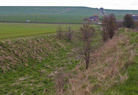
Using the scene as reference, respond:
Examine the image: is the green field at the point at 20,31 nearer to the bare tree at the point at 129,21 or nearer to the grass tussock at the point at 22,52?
the grass tussock at the point at 22,52

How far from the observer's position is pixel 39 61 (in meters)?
26.2

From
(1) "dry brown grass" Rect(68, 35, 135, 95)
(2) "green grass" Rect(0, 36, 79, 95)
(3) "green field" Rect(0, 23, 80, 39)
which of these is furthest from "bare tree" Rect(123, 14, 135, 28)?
(1) "dry brown grass" Rect(68, 35, 135, 95)

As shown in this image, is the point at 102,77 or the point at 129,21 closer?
the point at 102,77

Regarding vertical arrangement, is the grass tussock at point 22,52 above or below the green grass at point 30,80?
above

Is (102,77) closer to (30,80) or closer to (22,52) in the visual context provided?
(30,80)

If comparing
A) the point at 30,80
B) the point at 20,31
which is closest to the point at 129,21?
the point at 20,31

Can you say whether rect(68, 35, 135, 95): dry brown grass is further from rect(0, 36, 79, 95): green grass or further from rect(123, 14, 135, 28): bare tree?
rect(123, 14, 135, 28): bare tree

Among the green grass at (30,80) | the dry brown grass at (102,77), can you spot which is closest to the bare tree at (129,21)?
the green grass at (30,80)

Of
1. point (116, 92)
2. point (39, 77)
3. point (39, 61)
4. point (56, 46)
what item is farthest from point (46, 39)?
point (116, 92)

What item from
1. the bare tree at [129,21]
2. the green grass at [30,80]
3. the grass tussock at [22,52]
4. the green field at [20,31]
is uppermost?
the bare tree at [129,21]

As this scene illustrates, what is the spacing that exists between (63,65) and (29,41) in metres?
9.75

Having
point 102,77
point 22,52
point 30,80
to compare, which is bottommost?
point 30,80

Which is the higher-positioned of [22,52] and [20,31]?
[20,31]

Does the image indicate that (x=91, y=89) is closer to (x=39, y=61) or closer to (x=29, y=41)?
(x=39, y=61)
